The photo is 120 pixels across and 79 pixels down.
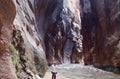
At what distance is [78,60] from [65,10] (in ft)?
31.4

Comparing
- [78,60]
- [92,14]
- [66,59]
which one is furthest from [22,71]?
[78,60]

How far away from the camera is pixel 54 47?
36719 millimetres

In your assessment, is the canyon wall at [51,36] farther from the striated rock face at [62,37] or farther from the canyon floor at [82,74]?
the canyon floor at [82,74]

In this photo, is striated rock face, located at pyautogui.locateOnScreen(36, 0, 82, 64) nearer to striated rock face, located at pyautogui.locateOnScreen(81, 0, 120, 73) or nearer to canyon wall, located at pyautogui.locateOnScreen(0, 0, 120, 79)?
canyon wall, located at pyautogui.locateOnScreen(0, 0, 120, 79)

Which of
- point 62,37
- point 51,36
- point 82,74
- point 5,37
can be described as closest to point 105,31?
point 82,74

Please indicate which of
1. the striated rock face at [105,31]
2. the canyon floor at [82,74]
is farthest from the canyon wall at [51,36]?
the canyon floor at [82,74]

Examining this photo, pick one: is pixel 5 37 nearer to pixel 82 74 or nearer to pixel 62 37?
pixel 82 74

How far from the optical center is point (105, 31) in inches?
922

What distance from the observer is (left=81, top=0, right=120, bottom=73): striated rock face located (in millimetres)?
20006

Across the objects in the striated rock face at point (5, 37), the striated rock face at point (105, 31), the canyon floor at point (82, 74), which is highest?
the striated rock face at point (105, 31)

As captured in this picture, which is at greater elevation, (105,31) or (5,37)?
(105,31)

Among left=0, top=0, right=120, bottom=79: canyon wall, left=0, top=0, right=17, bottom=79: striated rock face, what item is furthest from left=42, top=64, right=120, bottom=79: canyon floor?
left=0, top=0, right=17, bottom=79: striated rock face

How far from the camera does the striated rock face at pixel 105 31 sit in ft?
65.6

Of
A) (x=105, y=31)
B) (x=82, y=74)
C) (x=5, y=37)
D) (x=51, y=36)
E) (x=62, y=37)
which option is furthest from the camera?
(x=62, y=37)
